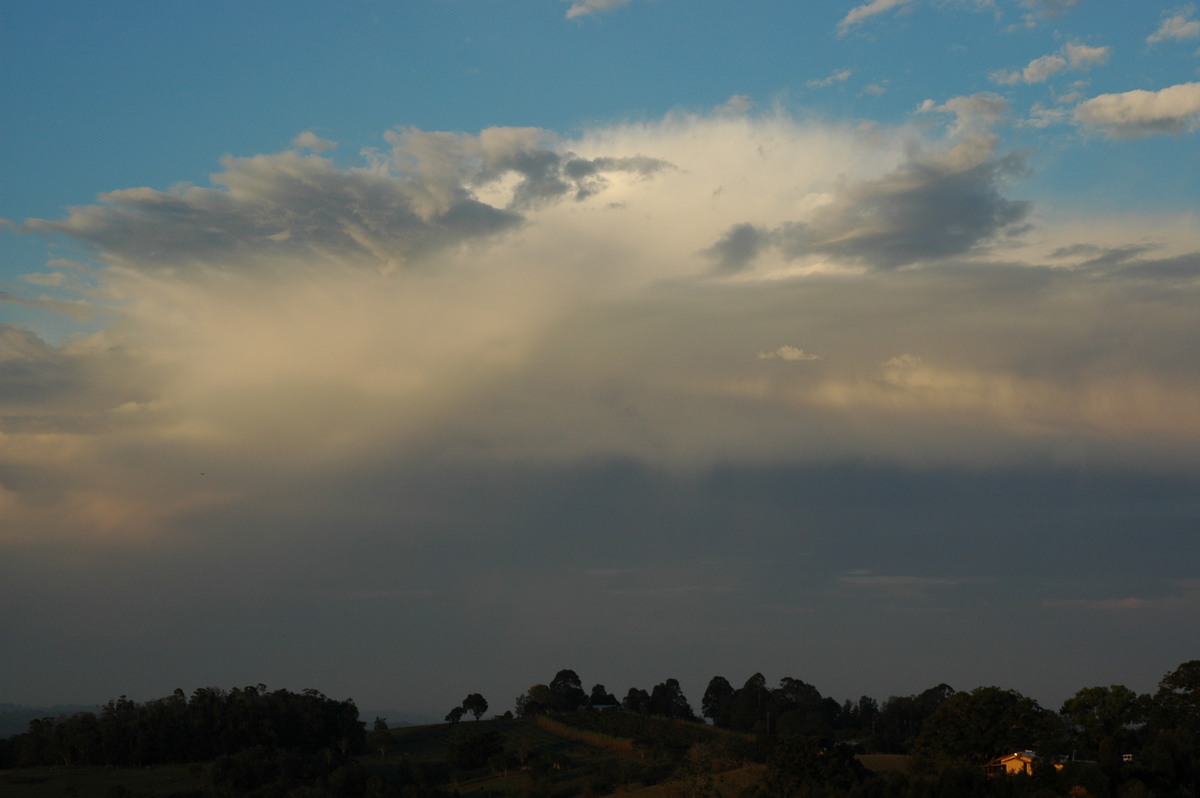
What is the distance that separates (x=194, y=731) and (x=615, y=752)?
167 feet

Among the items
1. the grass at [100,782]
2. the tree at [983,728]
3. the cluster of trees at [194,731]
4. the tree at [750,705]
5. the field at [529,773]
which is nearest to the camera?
the tree at [983,728]

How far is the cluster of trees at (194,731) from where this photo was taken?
112 metres

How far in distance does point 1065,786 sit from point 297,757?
240ft

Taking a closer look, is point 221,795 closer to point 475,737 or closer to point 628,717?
point 475,737

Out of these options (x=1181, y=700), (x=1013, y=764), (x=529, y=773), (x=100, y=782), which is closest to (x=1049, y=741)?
(x=1013, y=764)

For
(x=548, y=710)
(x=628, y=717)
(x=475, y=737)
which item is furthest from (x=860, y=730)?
(x=475, y=737)

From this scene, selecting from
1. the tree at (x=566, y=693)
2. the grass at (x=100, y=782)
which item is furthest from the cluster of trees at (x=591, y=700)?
the grass at (x=100, y=782)

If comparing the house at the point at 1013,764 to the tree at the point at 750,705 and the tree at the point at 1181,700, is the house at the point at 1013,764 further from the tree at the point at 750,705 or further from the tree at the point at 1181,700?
the tree at the point at 750,705

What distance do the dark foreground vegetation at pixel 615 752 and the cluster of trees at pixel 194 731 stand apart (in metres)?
0.18

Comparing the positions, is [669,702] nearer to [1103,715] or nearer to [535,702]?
[535,702]

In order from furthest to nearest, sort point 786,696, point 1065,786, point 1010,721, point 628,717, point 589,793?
point 786,696 < point 628,717 < point 589,793 < point 1010,721 < point 1065,786

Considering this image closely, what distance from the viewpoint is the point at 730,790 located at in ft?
289

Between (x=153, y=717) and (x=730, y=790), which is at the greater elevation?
(x=153, y=717)

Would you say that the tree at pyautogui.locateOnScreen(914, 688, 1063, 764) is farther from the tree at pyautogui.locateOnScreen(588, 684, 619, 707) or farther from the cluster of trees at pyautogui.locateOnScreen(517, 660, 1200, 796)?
the tree at pyautogui.locateOnScreen(588, 684, 619, 707)
